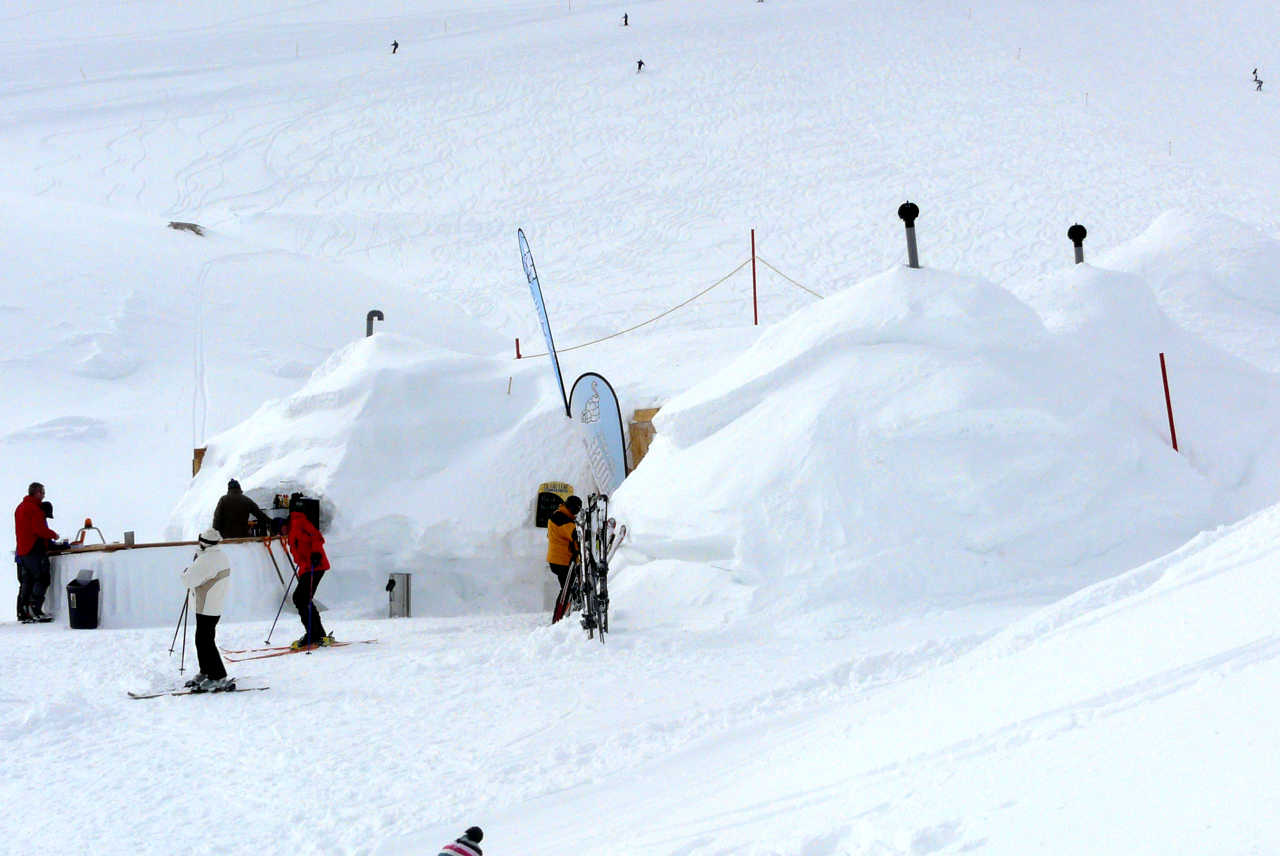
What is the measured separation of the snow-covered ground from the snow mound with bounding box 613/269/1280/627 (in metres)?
0.04

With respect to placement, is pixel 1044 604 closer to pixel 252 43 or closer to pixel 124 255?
pixel 124 255

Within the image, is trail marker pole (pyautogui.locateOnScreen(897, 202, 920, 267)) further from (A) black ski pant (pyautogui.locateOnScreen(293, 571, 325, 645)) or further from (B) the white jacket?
(B) the white jacket

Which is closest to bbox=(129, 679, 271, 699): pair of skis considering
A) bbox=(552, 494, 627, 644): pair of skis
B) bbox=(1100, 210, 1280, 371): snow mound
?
bbox=(552, 494, 627, 644): pair of skis

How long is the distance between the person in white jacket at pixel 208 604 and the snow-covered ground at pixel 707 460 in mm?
406

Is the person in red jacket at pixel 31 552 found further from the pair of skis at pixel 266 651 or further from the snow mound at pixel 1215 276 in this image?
the snow mound at pixel 1215 276

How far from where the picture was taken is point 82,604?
37.2 feet

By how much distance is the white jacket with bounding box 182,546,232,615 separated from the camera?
7.83m

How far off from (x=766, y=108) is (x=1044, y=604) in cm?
2893

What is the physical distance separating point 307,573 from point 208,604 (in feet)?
6.00

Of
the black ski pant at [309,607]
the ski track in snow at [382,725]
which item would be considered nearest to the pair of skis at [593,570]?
the ski track in snow at [382,725]

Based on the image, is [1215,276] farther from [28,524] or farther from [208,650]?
[28,524]

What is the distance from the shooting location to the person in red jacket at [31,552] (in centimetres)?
1158

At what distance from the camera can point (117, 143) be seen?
3791 cm

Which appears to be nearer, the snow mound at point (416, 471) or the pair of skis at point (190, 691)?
the pair of skis at point (190, 691)
